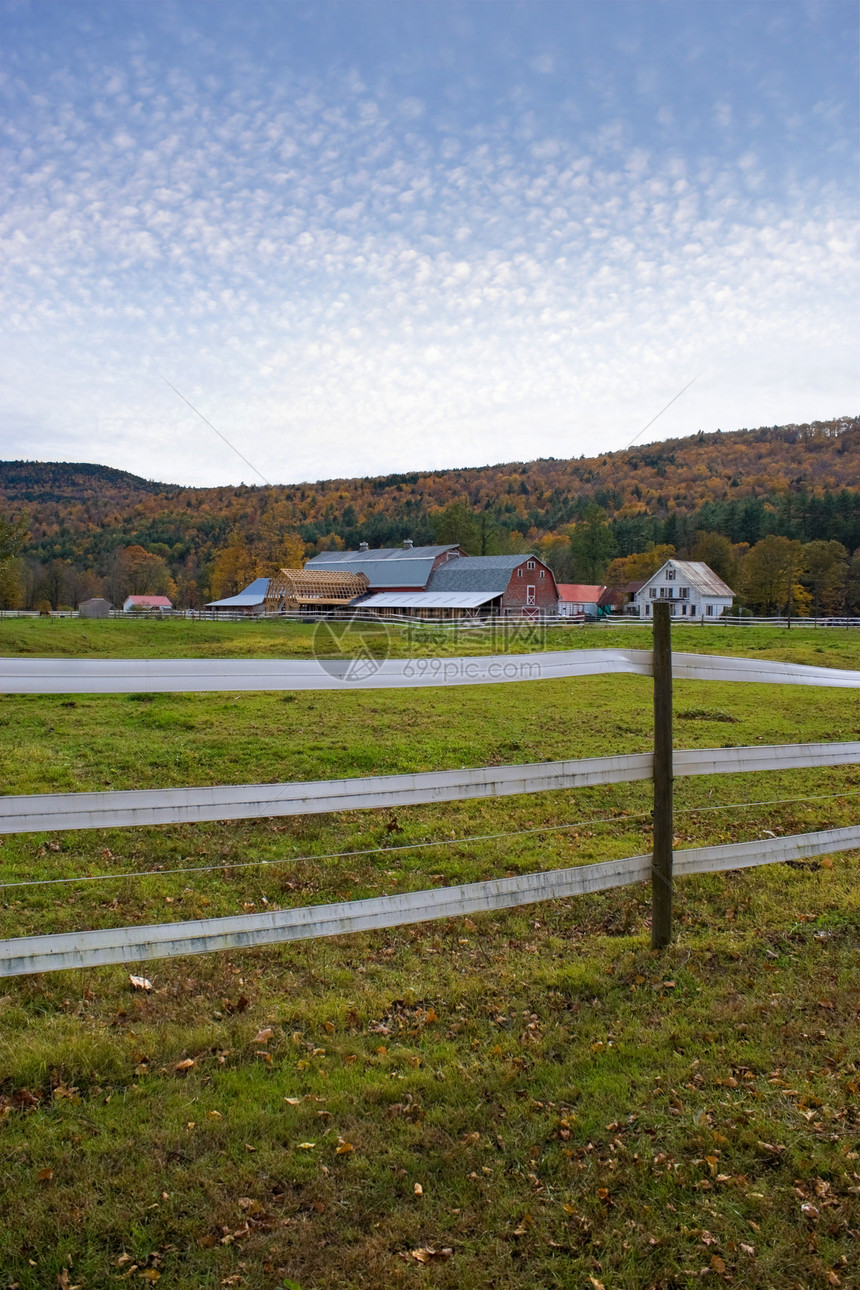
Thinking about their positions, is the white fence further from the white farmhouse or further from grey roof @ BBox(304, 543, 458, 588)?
grey roof @ BBox(304, 543, 458, 588)

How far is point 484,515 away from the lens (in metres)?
80.4

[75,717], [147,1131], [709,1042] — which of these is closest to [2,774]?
[75,717]

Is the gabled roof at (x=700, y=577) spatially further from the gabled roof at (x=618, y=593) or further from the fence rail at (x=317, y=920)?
the fence rail at (x=317, y=920)

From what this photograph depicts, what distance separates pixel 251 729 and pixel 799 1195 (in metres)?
9.70

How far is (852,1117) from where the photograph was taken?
3.62 metres

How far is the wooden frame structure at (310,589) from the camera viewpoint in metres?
57.1

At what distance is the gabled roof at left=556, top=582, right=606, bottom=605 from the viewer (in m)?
60.2

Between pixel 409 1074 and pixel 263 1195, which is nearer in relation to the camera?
pixel 263 1195

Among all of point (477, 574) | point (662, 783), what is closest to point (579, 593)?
point (477, 574)

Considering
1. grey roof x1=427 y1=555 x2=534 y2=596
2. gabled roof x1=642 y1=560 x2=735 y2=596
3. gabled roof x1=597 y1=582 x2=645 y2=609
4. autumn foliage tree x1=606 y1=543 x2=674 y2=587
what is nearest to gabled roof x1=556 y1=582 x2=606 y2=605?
gabled roof x1=597 y1=582 x2=645 y2=609

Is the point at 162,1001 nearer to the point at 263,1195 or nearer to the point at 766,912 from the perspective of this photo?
the point at 263,1195

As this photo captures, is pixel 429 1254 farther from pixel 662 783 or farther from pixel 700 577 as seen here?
pixel 700 577

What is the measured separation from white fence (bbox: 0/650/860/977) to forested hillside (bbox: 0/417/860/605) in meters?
52.0

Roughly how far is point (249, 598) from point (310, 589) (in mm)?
9776
